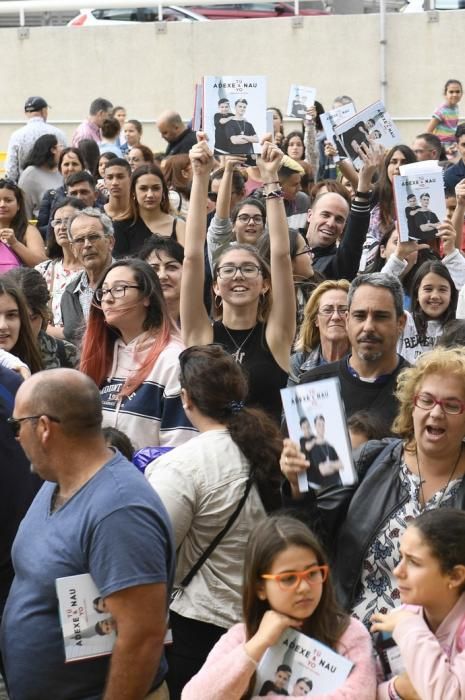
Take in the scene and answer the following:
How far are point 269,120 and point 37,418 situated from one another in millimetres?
4715

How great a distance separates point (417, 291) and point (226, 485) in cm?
289

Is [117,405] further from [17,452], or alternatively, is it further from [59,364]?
[59,364]

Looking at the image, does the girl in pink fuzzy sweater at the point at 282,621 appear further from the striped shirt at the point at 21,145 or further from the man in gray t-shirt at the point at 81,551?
the striped shirt at the point at 21,145

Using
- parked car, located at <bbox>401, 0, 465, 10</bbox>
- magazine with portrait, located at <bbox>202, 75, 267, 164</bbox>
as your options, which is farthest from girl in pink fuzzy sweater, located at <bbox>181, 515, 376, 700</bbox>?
parked car, located at <bbox>401, 0, 465, 10</bbox>

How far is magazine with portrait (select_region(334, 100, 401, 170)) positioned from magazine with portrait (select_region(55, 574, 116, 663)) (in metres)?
5.25

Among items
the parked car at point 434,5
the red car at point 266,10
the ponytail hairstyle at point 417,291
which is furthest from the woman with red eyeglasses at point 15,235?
the red car at point 266,10

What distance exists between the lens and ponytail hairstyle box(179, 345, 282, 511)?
427 cm

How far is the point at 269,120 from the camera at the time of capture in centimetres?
802

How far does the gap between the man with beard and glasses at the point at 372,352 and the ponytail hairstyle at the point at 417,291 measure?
4.47ft

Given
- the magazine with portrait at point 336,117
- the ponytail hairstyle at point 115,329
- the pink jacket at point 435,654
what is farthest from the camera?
the magazine with portrait at point 336,117

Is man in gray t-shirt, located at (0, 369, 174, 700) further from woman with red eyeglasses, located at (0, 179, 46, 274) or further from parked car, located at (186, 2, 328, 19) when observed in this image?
parked car, located at (186, 2, 328, 19)

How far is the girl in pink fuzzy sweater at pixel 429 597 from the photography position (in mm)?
3312

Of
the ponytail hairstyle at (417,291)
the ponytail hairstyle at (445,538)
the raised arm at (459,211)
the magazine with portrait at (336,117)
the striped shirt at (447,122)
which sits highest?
the striped shirt at (447,122)

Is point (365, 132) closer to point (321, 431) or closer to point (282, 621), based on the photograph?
point (321, 431)
